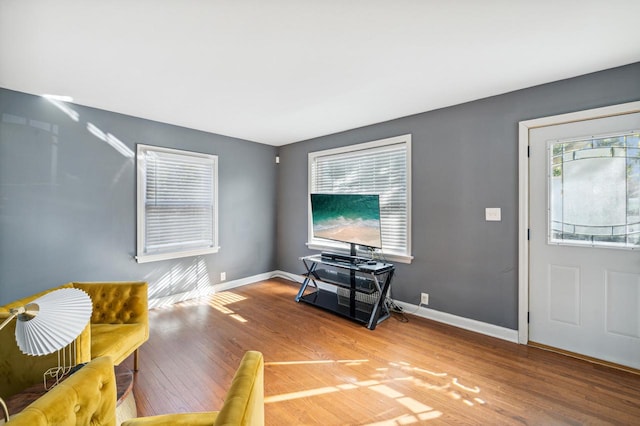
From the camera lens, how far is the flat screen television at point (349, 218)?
3.33 meters

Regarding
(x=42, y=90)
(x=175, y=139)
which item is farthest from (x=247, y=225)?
(x=42, y=90)

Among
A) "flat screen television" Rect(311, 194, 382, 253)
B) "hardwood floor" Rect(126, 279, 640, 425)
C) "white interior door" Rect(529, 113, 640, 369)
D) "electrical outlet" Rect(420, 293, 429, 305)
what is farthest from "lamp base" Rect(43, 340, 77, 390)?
"white interior door" Rect(529, 113, 640, 369)

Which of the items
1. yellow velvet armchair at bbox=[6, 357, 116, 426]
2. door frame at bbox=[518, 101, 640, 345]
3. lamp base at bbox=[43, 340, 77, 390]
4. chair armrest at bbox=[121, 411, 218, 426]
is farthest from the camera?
door frame at bbox=[518, 101, 640, 345]

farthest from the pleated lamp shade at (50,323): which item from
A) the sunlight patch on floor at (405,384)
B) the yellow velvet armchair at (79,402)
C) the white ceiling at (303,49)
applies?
the white ceiling at (303,49)

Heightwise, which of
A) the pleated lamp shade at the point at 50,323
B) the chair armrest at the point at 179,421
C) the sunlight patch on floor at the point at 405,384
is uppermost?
the pleated lamp shade at the point at 50,323

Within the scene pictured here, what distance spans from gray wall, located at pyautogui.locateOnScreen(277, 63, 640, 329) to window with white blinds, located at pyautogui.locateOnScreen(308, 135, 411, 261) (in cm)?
11

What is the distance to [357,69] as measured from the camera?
2314mm

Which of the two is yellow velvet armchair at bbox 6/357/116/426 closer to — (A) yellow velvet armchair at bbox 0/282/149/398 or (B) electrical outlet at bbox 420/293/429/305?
(A) yellow velvet armchair at bbox 0/282/149/398

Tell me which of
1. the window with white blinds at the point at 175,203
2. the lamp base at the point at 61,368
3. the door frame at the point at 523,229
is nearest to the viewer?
the lamp base at the point at 61,368

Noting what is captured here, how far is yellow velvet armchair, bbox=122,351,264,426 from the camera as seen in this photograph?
822mm

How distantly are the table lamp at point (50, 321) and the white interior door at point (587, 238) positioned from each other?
3.30 meters

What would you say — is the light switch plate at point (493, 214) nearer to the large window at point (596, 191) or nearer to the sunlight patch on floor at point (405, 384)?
the large window at point (596, 191)

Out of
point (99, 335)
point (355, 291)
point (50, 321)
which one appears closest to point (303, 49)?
point (50, 321)

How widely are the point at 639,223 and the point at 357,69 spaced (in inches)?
100
